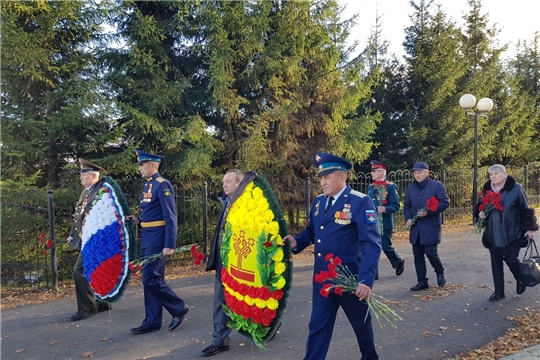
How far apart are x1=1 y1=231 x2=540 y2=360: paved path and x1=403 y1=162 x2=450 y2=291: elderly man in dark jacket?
1.32 ft

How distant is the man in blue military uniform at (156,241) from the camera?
492cm

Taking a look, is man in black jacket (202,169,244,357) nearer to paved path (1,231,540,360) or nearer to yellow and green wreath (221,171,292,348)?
paved path (1,231,540,360)

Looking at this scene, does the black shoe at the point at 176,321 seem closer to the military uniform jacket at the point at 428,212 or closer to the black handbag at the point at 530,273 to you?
the military uniform jacket at the point at 428,212

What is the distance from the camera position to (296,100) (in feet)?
38.2

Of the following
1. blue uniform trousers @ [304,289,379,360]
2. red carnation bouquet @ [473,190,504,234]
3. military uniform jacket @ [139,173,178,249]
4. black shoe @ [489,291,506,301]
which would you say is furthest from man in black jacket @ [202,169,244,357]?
black shoe @ [489,291,506,301]

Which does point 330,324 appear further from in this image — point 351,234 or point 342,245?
point 351,234

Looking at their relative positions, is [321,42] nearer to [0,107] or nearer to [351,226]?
[0,107]

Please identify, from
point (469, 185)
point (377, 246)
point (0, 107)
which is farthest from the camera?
point (469, 185)

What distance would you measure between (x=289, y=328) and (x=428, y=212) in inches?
119

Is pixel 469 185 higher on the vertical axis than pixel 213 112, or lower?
lower

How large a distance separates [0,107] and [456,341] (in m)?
10.1

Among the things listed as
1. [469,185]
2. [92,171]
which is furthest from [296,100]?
[469,185]

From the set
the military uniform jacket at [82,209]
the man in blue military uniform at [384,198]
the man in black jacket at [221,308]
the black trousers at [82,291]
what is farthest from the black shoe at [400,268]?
the military uniform jacket at [82,209]

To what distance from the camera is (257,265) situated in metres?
3.75
